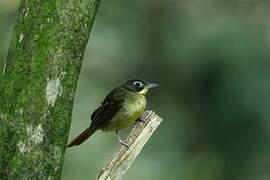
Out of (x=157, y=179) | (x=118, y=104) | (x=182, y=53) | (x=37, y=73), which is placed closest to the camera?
(x=37, y=73)

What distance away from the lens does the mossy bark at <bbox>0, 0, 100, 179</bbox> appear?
17.9 feet

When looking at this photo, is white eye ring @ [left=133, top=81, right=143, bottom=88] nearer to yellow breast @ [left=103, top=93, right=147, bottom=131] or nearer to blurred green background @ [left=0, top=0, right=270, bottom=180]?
yellow breast @ [left=103, top=93, right=147, bottom=131]

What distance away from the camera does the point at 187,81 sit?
49.7ft

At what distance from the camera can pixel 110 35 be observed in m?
15.8

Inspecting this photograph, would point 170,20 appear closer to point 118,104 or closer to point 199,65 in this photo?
point 199,65

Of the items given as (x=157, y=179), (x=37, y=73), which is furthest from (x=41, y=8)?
(x=157, y=179)

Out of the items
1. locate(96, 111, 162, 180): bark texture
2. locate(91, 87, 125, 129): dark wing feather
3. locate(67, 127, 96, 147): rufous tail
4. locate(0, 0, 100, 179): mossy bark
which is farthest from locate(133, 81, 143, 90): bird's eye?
locate(0, 0, 100, 179): mossy bark

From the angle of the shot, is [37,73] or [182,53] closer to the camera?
[37,73]

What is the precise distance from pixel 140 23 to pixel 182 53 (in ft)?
3.07

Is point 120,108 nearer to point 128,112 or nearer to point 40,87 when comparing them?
point 128,112

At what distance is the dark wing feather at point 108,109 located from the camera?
8906mm

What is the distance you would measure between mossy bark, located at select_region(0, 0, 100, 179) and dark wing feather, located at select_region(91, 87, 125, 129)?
131 inches

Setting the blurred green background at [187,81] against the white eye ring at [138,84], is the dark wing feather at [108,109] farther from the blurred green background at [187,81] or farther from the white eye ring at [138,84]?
the blurred green background at [187,81]

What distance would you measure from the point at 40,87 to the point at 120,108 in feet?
11.2
